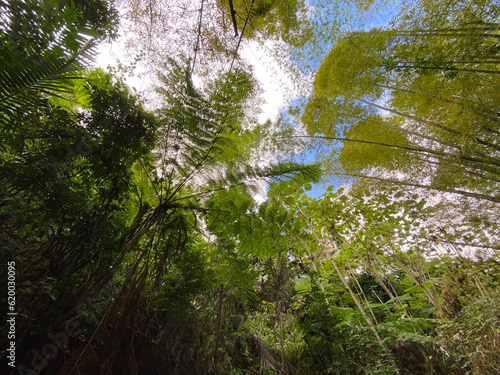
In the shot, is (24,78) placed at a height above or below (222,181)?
below

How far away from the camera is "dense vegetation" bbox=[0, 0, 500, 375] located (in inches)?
40.9

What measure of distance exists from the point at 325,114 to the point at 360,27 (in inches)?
37.4

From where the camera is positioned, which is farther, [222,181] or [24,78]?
[222,181]

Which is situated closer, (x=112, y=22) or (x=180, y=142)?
(x=180, y=142)

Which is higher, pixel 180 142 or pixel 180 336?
pixel 180 142

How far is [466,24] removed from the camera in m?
1.46

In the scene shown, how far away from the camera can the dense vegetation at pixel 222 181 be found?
1038 mm

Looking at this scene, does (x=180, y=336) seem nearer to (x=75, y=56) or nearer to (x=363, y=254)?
(x=75, y=56)

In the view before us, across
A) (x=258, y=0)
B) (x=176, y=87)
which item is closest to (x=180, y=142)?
(x=176, y=87)

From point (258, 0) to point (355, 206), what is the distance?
9.53 ft

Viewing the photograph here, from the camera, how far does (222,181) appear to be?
1.82 m

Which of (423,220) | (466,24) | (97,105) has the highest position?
(466,24)

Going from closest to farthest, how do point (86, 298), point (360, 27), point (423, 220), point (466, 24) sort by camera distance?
point (86, 298), point (466, 24), point (360, 27), point (423, 220)

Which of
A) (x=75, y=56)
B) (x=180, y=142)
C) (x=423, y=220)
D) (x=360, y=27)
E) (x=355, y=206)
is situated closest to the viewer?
(x=75, y=56)
